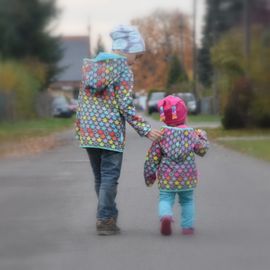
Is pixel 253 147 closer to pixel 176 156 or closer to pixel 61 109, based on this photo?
pixel 176 156

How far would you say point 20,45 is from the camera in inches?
1380

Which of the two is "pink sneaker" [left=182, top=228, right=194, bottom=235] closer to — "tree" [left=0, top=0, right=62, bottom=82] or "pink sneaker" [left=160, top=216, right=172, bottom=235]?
"pink sneaker" [left=160, top=216, right=172, bottom=235]

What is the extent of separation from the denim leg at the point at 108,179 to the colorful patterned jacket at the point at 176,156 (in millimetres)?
320

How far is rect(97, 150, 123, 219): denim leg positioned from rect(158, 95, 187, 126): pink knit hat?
21.2 inches

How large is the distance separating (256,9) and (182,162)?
2347cm

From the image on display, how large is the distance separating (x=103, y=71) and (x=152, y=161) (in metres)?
0.94

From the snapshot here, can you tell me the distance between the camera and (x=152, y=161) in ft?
25.2

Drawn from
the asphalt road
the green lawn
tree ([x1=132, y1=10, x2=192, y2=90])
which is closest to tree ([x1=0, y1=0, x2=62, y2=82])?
the green lawn

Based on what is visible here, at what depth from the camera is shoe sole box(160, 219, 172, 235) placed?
758cm

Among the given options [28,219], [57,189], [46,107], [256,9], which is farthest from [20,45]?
[28,219]

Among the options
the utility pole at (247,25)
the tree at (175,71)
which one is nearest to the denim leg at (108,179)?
the utility pole at (247,25)

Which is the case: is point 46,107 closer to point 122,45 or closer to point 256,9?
point 256,9

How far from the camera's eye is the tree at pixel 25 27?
30.8 metres

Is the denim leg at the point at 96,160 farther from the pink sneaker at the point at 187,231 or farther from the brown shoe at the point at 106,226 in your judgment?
the pink sneaker at the point at 187,231
